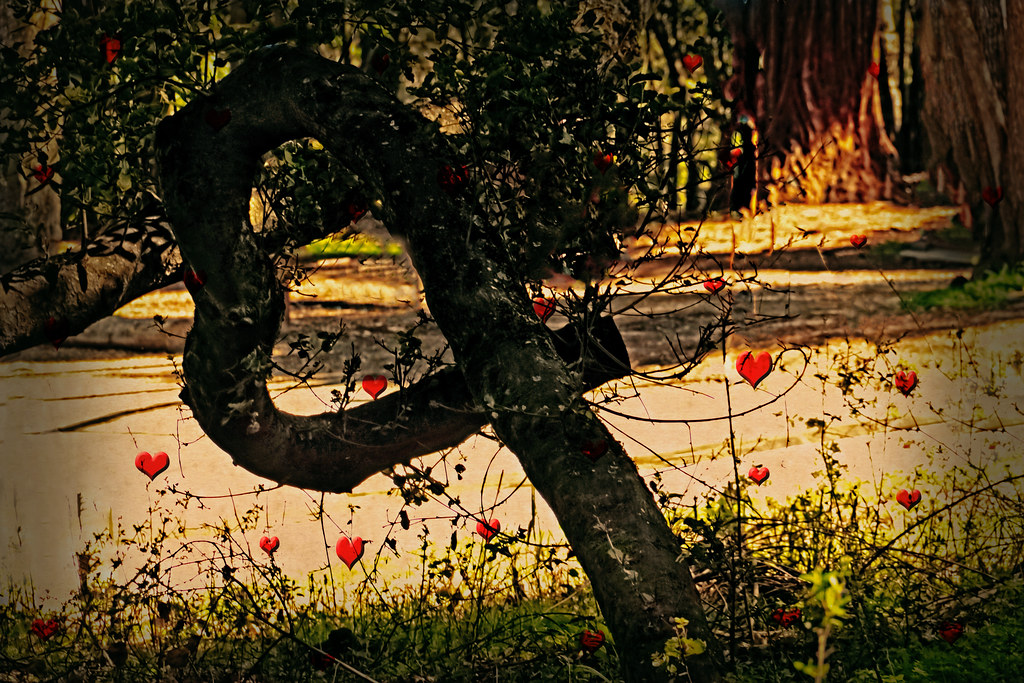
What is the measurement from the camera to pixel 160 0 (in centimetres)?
189

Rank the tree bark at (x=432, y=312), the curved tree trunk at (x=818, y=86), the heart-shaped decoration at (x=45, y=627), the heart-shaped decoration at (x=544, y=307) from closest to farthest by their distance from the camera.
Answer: the tree bark at (x=432, y=312)
the heart-shaped decoration at (x=544, y=307)
the heart-shaped decoration at (x=45, y=627)
the curved tree trunk at (x=818, y=86)

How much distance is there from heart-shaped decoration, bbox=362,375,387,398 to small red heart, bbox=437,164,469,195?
64cm

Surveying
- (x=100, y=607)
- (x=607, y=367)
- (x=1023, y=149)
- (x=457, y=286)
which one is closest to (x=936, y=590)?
(x=607, y=367)

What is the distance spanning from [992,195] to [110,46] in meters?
4.40

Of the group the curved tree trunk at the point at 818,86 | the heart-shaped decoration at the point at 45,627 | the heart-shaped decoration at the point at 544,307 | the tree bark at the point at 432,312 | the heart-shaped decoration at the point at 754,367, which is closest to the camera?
the tree bark at the point at 432,312

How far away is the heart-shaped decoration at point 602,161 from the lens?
68.6 inches

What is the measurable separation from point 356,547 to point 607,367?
787mm

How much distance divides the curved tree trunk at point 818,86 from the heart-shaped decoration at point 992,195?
86.5 inches

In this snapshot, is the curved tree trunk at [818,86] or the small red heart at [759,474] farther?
the curved tree trunk at [818,86]

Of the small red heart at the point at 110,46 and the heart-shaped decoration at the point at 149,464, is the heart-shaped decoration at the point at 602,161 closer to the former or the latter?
the small red heart at the point at 110,46

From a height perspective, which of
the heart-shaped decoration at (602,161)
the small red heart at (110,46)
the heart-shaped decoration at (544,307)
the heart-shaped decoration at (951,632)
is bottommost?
the heart-shaped decoration at (951,632)

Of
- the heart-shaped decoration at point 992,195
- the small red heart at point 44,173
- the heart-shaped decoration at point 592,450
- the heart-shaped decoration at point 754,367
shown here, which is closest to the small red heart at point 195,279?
the small red heart at point 44,173

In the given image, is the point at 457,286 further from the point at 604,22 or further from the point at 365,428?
the point at 604,22

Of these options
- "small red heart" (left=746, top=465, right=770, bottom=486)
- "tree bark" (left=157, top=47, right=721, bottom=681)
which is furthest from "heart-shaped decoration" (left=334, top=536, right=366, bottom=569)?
"small red heart" (left=746, top=465, right=770, bottom=486)
